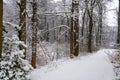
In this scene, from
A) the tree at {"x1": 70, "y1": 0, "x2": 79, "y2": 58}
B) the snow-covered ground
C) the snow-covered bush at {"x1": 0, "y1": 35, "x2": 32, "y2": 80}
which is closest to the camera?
the snow-covered bush at {"x1": 0, "y1": 35, "x2": 32, "y2": 80}

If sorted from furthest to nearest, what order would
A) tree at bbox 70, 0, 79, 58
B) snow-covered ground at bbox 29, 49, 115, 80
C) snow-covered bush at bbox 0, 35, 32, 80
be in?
tree at bbox 70, 0, 79, 58 < snow-covered ground at bbox 29, 49, 115, 80 < snow-covered bush at bbox 0, 35, 32, 80

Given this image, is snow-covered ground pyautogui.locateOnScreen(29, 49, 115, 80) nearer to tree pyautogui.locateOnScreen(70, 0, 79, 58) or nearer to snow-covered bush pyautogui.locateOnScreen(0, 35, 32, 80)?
snow-covered bush pyautogui.locateOnScreen(0, 35, 32, 80)

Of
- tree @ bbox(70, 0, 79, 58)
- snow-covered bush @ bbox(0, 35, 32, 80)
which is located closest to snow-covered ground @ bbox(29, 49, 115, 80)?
snow-covered bush @ bbox(0, 35, 32, 80)

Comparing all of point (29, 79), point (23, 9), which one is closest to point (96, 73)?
point (29, 79)

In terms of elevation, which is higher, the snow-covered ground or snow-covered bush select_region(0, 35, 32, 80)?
snow-covered bush select_region(0, 35, 32, 80)

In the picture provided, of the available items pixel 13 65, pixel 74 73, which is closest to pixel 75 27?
pixel 74 73

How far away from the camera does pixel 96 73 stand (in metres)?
11.9

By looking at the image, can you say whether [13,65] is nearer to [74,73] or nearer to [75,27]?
[74,73]

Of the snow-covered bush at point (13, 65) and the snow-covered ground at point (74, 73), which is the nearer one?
the snow-covered bush at point (13, 65)

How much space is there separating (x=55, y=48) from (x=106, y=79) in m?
14.5

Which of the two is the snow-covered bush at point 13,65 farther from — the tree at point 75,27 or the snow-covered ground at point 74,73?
the tree at point 75,27

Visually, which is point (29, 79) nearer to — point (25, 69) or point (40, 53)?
point (25, 69)

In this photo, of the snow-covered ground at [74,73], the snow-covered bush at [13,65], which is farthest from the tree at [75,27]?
the snow-covered bush at [13,65]

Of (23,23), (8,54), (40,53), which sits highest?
(23,23)
